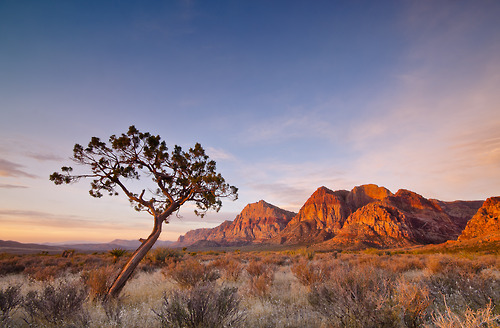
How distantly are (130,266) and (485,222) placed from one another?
88541 millimetres

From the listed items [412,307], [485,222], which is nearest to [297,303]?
[412,307]

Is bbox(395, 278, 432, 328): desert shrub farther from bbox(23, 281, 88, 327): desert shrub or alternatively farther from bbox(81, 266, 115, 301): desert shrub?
bbox(81, 266, 115, 301): desert shrub

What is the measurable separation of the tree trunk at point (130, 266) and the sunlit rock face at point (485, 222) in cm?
7617

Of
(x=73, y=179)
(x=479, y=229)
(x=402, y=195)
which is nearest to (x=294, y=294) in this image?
(x=73, y=179)

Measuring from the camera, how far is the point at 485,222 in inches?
2424

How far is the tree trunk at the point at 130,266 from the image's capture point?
7907 mm

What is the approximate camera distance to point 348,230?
358ft

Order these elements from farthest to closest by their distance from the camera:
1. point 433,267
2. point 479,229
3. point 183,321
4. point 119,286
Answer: point 479,229
point 433,267
point 119,286
point 183,321

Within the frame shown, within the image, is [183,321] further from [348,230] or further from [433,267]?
[348,230]

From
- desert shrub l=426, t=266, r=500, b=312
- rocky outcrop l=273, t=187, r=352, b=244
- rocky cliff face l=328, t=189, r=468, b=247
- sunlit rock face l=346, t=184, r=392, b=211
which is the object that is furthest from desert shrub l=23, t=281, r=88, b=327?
sunlit rock face l=346, t=184, r=392, b=211

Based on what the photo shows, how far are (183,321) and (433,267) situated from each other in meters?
13.4

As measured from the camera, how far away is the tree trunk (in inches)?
311

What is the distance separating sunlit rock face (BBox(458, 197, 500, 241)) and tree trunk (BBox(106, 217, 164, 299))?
76174 mm

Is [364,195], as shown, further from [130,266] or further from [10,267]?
[130,266]
